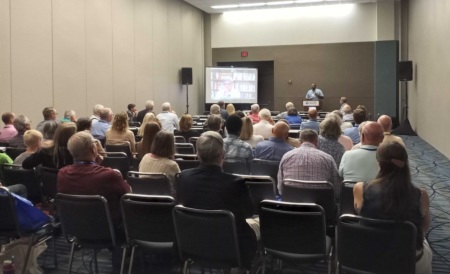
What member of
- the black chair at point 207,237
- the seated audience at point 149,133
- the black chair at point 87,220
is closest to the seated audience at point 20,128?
the seated audience at point 149,133

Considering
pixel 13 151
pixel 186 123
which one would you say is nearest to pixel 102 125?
pixel 186 123

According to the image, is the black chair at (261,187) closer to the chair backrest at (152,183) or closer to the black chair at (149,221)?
the chair backrest at (152,183)

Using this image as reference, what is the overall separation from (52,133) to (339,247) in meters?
3.34

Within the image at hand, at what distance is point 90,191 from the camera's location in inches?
128

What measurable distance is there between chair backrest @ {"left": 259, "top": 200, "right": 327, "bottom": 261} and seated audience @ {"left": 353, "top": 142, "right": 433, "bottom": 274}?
12.7 inches

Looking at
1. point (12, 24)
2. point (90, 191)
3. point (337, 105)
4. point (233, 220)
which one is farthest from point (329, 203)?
point (337, 105)

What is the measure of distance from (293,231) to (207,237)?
537 millimetres

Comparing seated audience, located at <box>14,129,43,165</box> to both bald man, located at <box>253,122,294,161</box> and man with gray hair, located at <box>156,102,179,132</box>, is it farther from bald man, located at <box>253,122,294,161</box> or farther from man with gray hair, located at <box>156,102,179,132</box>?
man with gray hair, located at <box>156,102,179,132</box>

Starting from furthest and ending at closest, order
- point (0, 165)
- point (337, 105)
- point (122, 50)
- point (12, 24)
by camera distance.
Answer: point (337, 105), point (122, 50), point (12, 24), point (0, 165)

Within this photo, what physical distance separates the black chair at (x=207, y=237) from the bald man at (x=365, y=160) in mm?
1513

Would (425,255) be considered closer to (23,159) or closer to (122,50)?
(23,159)

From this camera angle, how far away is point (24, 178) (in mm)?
4238

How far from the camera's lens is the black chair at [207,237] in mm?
2725

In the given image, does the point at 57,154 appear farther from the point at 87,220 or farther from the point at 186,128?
the point at 186,128
